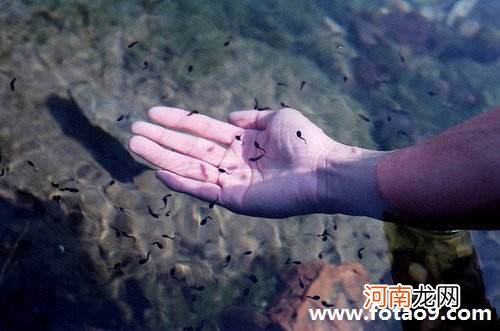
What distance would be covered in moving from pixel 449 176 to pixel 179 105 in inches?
149

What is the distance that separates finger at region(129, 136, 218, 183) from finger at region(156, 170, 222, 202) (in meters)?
0.06

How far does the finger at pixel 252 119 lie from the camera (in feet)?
17.4

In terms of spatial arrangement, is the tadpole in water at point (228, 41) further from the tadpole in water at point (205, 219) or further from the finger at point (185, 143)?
the tadpole in water at point (205, 219)

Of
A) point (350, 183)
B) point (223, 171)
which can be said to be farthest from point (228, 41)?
point (350, 183)

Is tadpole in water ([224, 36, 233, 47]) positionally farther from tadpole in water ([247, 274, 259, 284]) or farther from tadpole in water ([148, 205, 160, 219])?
tadpole in water ([247, 274, 259, 284])

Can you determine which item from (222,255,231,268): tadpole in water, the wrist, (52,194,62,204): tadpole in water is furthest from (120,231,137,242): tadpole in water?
the wrist

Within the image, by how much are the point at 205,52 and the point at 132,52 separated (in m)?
1.08

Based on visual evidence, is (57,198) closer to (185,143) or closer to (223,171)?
(185,143)

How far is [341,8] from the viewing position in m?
8.07

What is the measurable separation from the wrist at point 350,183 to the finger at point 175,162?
4.05 feet

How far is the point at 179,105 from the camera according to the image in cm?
620

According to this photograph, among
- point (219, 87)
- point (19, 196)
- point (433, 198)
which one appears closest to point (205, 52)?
point (219, 87)

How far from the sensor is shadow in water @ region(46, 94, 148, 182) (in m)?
5.53

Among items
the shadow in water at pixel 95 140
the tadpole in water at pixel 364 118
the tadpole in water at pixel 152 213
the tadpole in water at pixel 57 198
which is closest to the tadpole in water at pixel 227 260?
the tadpole in water at pixel 152 213
